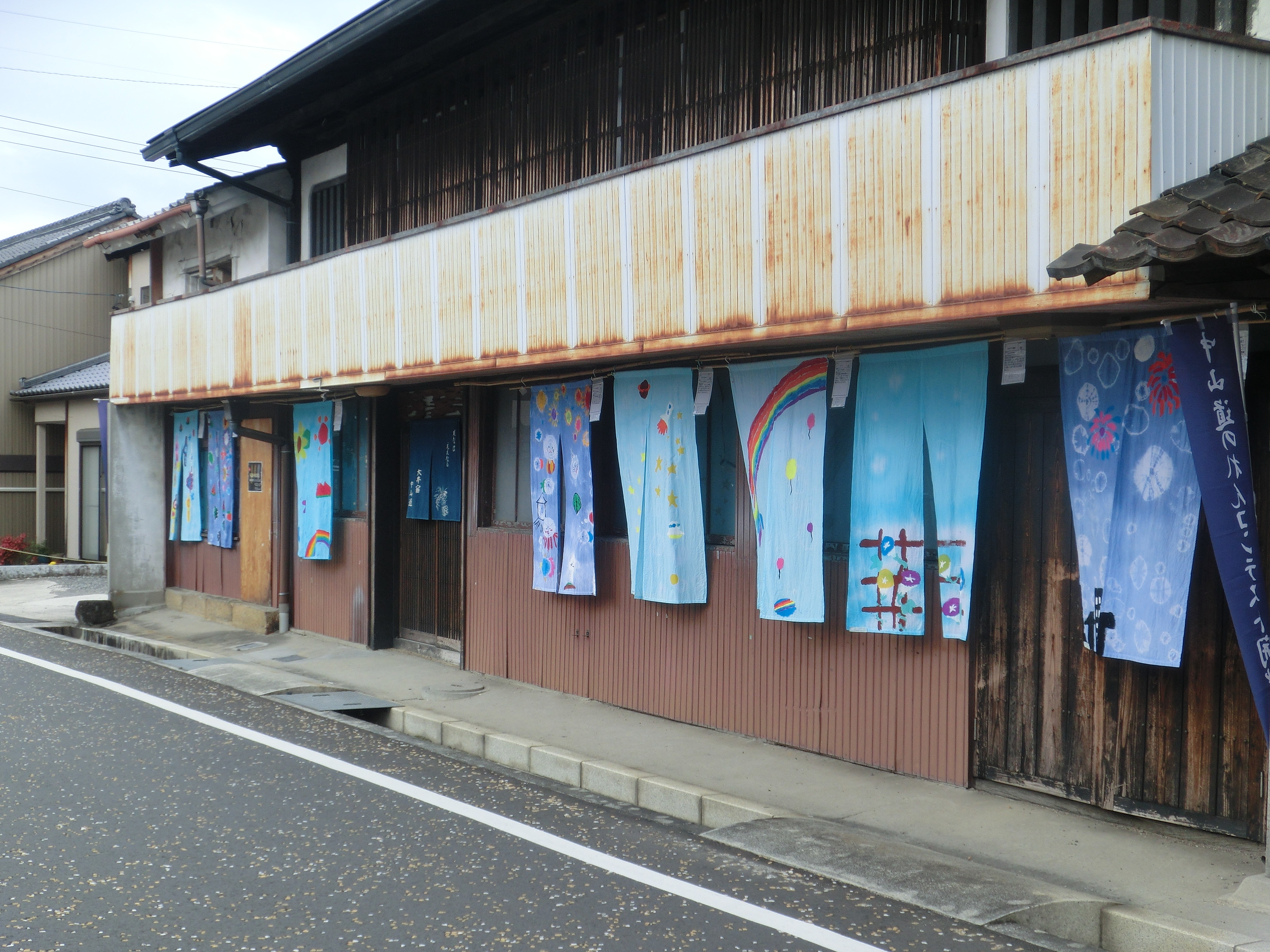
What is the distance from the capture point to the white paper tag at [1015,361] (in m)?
6.62

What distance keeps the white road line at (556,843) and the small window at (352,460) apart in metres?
4.49

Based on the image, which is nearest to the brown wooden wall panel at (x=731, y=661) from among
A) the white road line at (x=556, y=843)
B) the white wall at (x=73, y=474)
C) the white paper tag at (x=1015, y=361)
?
the white paper tag at (x=1015, y=361)

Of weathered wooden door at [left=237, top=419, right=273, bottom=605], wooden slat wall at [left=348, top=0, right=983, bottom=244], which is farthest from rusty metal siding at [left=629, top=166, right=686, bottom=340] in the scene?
weathered wooden door at [left=237, top=419, right=273, bottom=605]

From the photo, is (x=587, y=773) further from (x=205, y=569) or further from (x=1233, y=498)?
(x=205, y=569)

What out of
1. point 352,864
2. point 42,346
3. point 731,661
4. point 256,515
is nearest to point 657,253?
point 731,661

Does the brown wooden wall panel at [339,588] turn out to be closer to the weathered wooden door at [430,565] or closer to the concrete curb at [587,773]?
the weathered wooden door at [430,565]

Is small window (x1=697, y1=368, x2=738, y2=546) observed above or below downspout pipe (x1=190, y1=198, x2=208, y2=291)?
below

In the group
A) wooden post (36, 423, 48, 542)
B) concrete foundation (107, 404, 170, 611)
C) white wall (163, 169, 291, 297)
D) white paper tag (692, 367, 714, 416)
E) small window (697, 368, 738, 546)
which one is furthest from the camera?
wooden post (36, 423, 48, 542)

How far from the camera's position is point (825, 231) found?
712 centimetres

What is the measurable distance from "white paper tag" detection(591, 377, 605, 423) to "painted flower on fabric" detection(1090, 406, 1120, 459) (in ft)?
15.4

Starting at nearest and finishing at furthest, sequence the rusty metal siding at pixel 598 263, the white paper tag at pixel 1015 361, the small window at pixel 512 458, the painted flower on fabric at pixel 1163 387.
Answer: the painted flower on fabric at pixel 1163 387 → the white paper tag at pixel 1015 361 → the rusty metal siding at pixel 598 263 → the small window at pixel 512 458

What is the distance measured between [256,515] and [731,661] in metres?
9.87

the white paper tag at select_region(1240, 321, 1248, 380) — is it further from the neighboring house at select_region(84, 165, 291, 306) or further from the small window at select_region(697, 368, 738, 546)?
the neighboring house at select_region(84, 165, 291, 306)

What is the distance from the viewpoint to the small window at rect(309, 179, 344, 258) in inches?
566
